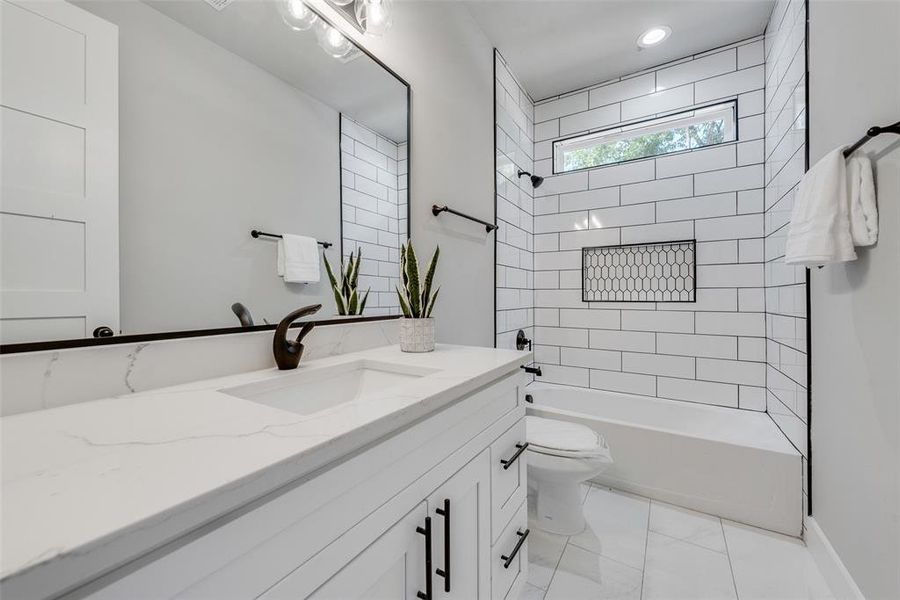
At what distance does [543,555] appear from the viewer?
61.1 inches

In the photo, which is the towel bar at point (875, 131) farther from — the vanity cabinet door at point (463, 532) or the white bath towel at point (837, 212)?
the vanity cabinet door at point (463, 532)

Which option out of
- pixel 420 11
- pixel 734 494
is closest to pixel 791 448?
pixel 734 494

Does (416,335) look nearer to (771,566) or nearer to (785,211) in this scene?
(771,566)

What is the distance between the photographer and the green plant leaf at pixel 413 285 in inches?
50.6

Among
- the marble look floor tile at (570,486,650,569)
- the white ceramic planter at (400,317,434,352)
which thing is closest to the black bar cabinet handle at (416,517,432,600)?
the white ceramic planter at (400,317,434,352)

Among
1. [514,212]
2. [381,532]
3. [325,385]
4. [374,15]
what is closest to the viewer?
[381,532]

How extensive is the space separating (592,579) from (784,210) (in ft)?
6.15

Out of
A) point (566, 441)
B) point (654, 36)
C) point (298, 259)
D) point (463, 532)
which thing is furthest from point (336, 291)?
point (654, 36)

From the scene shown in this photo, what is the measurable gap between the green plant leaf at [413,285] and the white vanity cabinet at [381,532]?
41cm

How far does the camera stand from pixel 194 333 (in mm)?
857

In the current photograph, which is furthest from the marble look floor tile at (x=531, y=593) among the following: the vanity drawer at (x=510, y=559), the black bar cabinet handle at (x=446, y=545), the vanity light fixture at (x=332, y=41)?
the vanity light fixture at (x=332, y=41)

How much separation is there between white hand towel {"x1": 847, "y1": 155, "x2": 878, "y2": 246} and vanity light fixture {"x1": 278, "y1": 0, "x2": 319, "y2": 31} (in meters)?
1.70

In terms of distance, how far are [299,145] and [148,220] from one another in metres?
0.51

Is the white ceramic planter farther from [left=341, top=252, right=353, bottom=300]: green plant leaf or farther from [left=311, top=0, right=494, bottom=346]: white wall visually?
[left=311, top=0, right=494, bottom=346]: white wall
